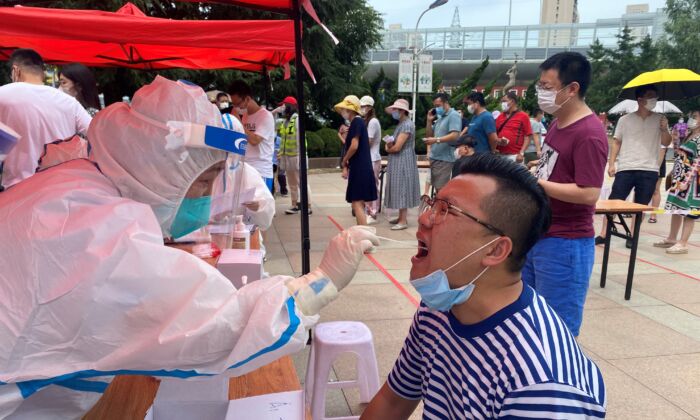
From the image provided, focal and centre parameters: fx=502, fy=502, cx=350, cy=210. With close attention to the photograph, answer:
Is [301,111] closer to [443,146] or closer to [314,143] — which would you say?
[443,146]

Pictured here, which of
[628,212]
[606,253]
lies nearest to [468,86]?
[606,253]

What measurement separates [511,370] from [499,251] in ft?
1.09

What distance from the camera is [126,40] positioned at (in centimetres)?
404

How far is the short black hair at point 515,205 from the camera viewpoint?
1.40 m

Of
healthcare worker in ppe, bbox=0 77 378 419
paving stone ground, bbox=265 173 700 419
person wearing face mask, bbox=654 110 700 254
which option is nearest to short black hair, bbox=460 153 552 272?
healthcare worker in ppe, bbox=0 77 378 419

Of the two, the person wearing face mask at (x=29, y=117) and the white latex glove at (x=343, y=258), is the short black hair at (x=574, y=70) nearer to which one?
the white latex glove at (x=343, y=258)

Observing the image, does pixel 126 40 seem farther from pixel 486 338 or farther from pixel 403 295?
pixel 486 338

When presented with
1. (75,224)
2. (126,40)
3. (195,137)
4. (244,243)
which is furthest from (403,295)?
(75,224)

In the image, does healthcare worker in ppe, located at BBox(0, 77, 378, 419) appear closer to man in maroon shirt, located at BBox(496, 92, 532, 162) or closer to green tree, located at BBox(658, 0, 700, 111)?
man in maroon shirt, located at BBox(496, 92, 532, 162)

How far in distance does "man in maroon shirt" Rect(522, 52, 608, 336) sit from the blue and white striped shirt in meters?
1.15

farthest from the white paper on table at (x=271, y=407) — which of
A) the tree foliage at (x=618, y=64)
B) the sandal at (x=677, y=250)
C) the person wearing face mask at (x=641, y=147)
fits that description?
the tree foliage at (x=618, y=64)

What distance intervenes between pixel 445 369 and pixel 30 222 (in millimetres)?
1114

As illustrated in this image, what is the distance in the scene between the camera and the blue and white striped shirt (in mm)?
1161

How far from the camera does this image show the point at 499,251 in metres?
1.41
